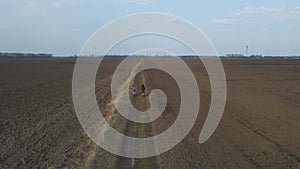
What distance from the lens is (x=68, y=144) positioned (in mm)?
13312

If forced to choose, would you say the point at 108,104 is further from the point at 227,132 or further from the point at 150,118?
the point at 227,132

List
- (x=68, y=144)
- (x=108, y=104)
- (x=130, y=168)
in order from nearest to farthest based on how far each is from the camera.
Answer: (x=130, y=168)
(x=68, y=144)
(x=108, y=104)

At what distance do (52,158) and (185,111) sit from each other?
9.80 metres

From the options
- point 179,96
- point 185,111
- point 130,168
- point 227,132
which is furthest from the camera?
point 179,96

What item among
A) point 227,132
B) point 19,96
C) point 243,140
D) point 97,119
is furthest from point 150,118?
point 19,96

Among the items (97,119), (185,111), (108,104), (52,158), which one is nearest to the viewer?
(52,158)

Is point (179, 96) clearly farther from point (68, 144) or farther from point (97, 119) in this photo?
point (68, 144)

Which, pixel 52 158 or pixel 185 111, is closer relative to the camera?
pixel 52 158

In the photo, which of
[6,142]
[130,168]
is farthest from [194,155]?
[6,142]

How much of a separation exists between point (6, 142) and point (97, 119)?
5187mm

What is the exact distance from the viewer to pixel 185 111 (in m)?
20.0

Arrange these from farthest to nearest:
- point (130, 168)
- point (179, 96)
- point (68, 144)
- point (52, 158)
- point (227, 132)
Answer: point (179, 96)
point (227, 132)
point (68, 144)
point (52, 158)
point (130, 168)

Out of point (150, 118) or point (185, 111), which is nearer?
point (150, 118)

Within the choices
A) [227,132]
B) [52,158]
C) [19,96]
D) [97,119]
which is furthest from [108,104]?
[52,158]
